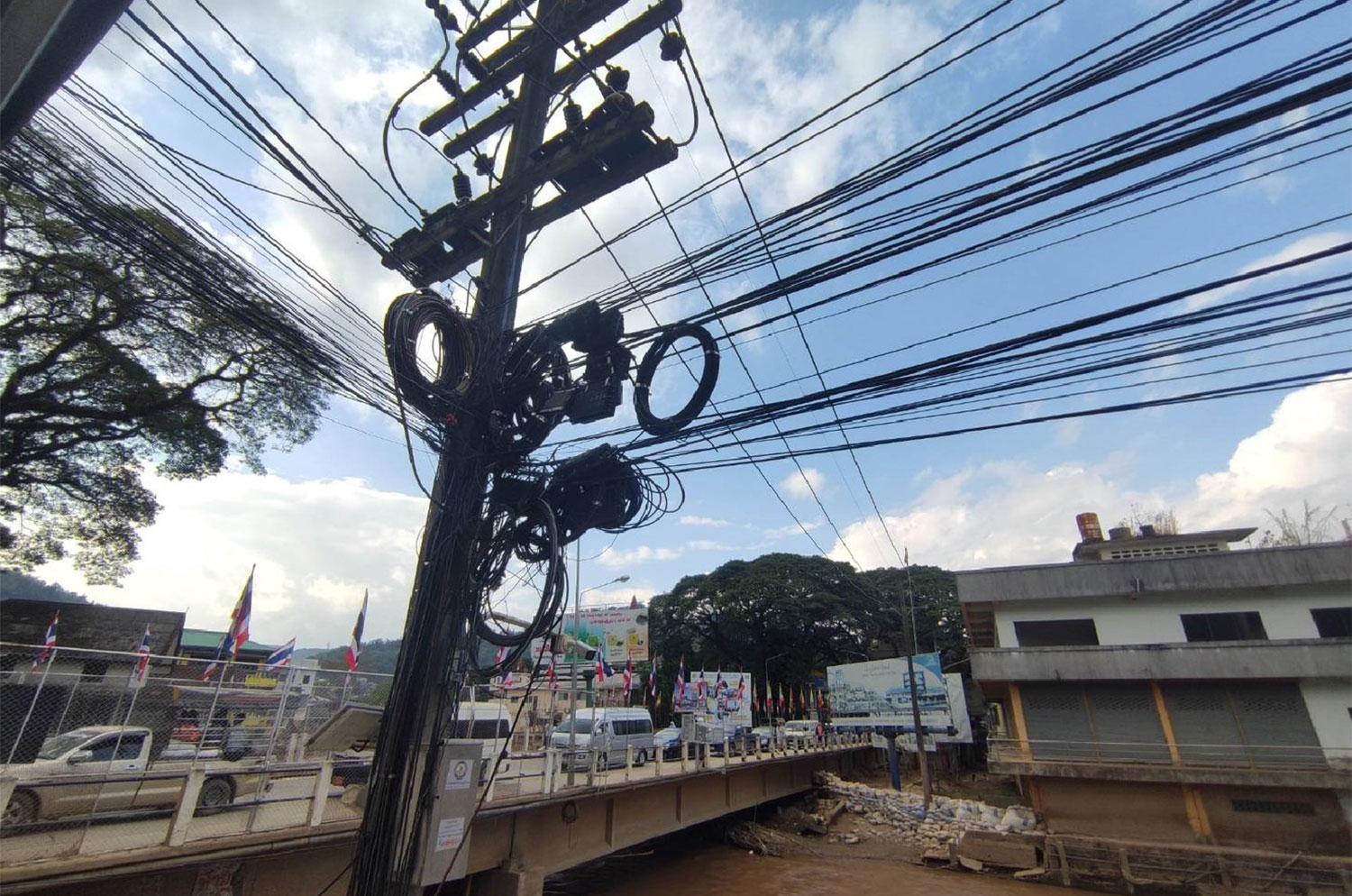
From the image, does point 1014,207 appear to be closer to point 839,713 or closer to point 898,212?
point 898,212

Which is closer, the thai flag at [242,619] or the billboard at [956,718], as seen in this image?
the thai flag at [242,619]

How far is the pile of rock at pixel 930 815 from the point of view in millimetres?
18781

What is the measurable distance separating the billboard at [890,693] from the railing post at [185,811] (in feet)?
82.6

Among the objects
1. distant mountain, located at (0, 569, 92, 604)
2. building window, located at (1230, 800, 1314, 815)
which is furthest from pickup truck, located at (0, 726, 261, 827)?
distant mountain, located at (0, 569, 92, 604)

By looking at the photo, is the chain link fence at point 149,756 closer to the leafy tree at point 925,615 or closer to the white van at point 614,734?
the white van at point 614,734

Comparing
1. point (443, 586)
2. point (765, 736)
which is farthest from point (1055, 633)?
point (443, 586)

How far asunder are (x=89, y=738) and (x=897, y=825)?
22.6m

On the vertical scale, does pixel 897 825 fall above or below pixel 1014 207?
below

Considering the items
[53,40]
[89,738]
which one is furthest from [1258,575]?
[89,738]

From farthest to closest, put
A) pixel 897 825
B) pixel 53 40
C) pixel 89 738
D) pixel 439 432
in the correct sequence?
pixel 897 825 < pixel 89 738 < pixel 439 432 < pixel 53 40

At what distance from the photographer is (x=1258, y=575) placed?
18281mm

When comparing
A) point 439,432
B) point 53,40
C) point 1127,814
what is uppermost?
point 439,432

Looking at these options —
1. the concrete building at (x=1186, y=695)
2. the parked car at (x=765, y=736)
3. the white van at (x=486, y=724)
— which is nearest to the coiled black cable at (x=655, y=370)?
the white van at (x=486, y=724)

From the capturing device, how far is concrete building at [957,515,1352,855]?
16.3 m
